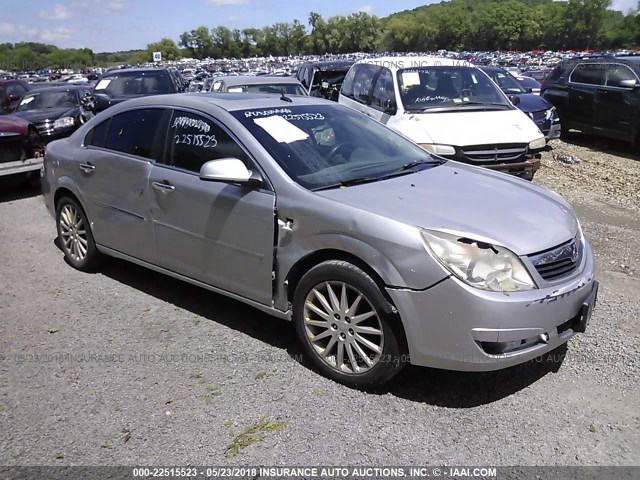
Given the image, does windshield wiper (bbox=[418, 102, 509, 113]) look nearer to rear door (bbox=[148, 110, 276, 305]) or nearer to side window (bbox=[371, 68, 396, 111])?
side window (bbox=[371, 68, 396, 111])

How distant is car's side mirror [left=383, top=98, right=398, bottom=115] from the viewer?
7.93 metres

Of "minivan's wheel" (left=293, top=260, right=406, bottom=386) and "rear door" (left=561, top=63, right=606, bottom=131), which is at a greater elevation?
"rear door" (left=561, top=63, right=606, bottom=131)

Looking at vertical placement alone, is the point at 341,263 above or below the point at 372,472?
above

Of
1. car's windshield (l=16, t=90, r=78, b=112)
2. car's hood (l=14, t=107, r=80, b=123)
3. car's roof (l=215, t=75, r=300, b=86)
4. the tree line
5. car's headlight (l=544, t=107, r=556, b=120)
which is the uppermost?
the tree line

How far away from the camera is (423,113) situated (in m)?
7.71

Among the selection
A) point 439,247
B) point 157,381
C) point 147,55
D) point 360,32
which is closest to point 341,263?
point 439,247

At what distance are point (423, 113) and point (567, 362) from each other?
4737 mm

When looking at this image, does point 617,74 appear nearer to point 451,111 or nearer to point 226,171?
point 451,111

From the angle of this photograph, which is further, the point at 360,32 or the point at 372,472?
the point at 360,32

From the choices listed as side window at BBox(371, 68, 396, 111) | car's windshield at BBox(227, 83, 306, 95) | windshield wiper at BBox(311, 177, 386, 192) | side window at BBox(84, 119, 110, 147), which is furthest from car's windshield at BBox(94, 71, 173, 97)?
windshield wiper at BBox(311, 177, 386, 192)

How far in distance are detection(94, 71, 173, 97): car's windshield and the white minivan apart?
4953 millimetres

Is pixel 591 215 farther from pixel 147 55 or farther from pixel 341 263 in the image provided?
pixel 147 55

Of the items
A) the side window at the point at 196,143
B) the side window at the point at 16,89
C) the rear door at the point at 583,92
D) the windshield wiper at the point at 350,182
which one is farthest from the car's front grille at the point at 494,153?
the side window at the point at 16,89

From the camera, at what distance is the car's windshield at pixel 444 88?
802 centimetres
